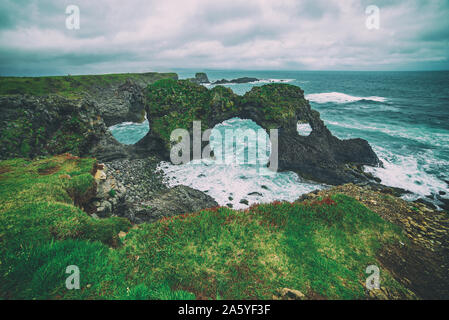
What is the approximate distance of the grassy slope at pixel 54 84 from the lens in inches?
2276

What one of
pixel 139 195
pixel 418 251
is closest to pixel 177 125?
pixel 139 195

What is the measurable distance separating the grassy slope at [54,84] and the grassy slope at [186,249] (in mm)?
72129

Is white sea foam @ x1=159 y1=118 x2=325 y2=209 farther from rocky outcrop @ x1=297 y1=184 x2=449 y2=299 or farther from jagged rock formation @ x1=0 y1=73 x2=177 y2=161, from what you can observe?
rocky outcrop @ x1=297 y1=184 x2=449 y2=299

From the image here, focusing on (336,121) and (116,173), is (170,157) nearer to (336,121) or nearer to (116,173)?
(116,173)

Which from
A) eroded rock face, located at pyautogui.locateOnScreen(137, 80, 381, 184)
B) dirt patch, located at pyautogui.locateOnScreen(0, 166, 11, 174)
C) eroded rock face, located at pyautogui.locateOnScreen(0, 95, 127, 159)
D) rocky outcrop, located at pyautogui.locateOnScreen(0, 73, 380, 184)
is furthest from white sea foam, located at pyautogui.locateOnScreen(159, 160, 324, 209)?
dirt patch, located at pyautogui.locateOnScreen(0, 166, 11, 174)

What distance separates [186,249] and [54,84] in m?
93.0

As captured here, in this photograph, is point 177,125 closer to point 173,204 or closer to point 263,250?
point 173,204

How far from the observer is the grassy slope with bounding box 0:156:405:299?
16.9ft

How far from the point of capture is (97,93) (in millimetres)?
76938

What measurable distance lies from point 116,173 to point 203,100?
20.0 meters
